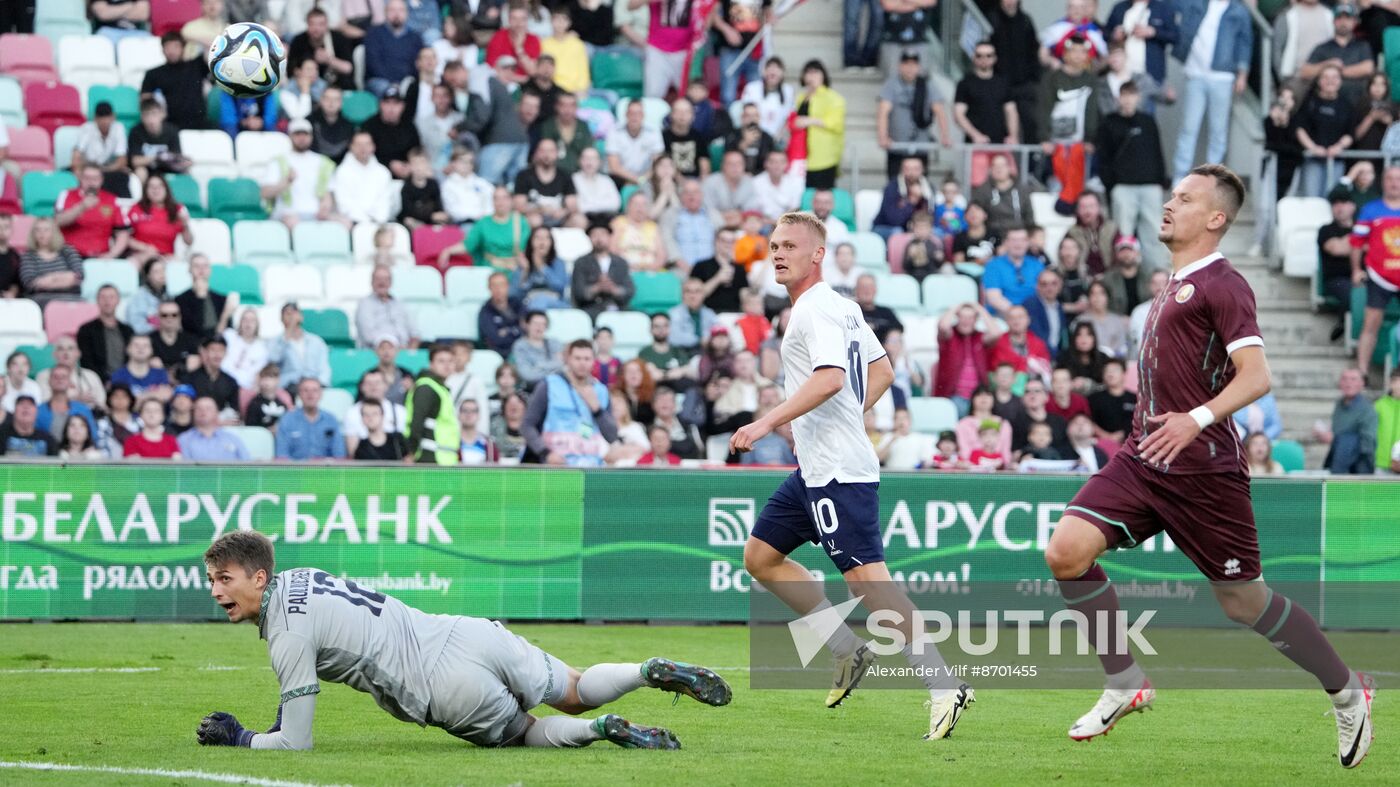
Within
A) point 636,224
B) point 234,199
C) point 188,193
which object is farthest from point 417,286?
point 188,193

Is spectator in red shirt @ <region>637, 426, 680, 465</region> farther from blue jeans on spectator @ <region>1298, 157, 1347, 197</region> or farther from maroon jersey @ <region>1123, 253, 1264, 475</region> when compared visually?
blue jeans on spectator @ <region>1298, 157, 1347, 197</region>

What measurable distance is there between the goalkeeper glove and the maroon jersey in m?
3.78

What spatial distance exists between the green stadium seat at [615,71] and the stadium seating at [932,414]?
236 inches

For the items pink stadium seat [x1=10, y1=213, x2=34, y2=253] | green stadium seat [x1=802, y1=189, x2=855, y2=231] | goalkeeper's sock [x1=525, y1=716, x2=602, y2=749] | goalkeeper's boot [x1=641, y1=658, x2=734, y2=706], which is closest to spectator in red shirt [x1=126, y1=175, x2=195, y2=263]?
pink stadium seat [x1=10, y1=213, x2=34, y2=253]

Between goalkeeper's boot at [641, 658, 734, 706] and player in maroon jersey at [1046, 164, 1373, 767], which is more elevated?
player in maroon jersey at [1046, 164, 1373, 767]

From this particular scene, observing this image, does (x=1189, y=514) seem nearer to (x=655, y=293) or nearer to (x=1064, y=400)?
(x=1064, y=400)

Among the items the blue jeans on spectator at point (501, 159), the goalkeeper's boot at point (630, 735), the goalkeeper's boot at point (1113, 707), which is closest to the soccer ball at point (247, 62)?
the blue jeans on spectator at point (501, 159)

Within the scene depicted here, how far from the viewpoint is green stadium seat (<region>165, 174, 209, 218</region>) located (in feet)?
63.6

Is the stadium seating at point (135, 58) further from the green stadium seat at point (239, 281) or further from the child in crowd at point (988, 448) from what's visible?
the child in crowd at point (988, 448)

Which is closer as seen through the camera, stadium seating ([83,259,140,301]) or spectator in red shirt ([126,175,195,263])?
stadium seating ([83,259,140,301])

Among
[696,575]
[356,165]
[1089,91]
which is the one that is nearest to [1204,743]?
[696,575]

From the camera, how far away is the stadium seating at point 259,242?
1923cm

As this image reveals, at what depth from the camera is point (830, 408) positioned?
8.48 meters

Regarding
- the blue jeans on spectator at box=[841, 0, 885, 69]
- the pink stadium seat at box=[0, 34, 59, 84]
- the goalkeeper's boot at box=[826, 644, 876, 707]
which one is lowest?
the goalkeeper's boot at box=[826, 644, 876, 707]
